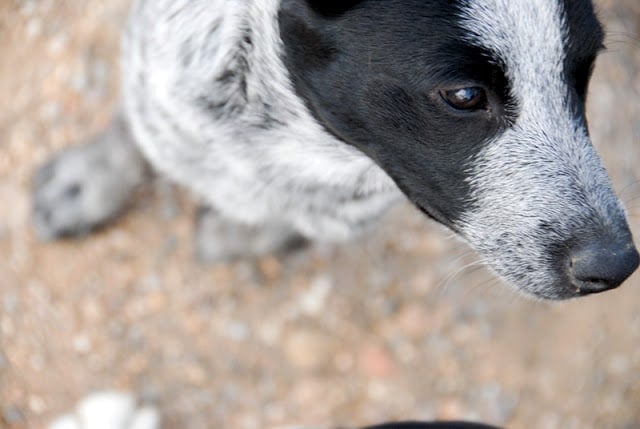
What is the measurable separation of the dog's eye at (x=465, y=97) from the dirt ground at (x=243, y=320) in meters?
1.20

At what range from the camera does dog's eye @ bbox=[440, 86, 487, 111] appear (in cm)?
162

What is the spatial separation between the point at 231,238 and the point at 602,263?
1.52m

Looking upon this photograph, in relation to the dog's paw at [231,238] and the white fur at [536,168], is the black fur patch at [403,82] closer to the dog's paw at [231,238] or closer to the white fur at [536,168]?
the white fur at [536,168]

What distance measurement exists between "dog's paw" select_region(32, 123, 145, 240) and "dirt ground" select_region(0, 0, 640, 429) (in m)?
0.09

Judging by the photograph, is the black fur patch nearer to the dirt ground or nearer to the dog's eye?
the dog's eye

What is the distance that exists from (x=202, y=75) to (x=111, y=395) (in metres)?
1.33

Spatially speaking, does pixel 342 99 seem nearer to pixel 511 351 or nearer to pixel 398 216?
pixel 398 216

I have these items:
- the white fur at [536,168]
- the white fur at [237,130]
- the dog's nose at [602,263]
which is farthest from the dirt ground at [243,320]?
the dog's nose at [602,263]

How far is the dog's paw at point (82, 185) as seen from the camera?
273cm

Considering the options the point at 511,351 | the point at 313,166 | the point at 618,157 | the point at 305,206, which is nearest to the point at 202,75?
the point at 313,166

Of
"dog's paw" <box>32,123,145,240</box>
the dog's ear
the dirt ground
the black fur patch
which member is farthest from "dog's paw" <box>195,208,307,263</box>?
the dog's ear

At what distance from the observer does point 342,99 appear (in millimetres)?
1764

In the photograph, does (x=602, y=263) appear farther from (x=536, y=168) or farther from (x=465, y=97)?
(x=465, y=97)

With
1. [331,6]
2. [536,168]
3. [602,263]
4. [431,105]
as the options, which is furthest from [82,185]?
[602,263]
